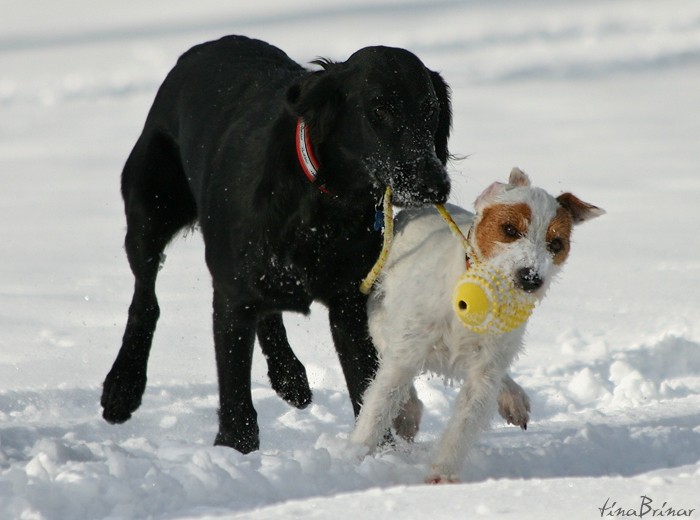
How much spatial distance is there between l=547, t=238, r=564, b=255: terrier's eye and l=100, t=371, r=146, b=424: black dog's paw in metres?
2.23

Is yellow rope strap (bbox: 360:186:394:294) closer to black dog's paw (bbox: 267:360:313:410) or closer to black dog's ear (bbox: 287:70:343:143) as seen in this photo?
black dog's ear (bbox: 287:70:343:143)

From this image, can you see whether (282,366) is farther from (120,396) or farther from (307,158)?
(307,158)

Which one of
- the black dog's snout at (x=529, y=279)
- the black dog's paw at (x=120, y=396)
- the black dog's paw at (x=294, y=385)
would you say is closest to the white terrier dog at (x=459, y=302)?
the black dog's snout at (x=529, y=279)

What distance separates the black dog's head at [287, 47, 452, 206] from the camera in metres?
4.04

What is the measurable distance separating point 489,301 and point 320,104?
3.16 feet

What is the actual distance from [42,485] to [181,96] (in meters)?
2.40

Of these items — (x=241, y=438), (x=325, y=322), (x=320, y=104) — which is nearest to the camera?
(x=320, y=104)

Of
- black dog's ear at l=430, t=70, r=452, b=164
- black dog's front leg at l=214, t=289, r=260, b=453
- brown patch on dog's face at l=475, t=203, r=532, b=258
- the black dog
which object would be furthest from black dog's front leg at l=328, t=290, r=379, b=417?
brown patch on dog's face at l=475, t=203, r=532, b=258

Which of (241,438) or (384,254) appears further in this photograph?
(241,438)

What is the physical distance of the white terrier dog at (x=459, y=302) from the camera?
12.4 ft

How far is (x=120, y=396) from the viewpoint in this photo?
526 cm

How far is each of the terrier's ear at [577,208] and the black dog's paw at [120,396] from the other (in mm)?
2242

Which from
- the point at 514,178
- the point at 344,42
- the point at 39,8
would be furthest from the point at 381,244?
the point at 39,8

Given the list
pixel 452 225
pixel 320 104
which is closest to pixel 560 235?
pixel 452 225
